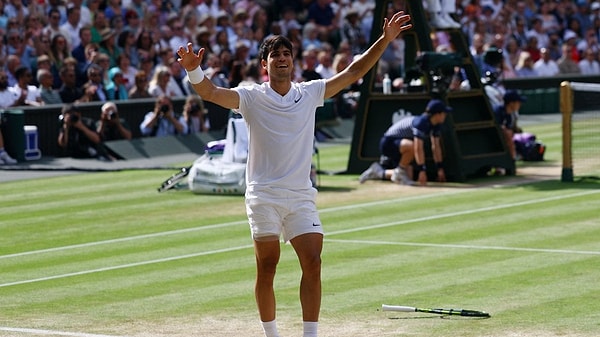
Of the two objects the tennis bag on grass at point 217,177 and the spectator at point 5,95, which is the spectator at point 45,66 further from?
the tennis bag on grass at point 217,177

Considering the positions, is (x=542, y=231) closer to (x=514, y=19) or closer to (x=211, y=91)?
(x=211, y=91)

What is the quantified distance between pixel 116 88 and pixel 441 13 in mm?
7270

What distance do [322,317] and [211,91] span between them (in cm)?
247

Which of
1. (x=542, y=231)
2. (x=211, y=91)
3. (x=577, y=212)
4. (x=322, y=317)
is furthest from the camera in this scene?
(x=577, y=212)

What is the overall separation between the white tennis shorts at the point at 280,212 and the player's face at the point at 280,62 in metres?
0.75

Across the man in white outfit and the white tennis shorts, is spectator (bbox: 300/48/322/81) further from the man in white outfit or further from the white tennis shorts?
the white tennis shorts

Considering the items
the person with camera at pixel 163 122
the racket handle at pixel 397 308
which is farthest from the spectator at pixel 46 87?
the racket handle at pixel 397 308

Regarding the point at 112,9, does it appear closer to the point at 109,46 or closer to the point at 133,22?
the point at 133,22

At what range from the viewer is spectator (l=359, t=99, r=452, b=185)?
19766 mm

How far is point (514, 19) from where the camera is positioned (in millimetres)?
38969

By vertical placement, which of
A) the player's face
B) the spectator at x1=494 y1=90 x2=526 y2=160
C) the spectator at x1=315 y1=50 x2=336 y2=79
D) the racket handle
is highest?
the player's face

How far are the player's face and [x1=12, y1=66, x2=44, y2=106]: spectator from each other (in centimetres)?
1619

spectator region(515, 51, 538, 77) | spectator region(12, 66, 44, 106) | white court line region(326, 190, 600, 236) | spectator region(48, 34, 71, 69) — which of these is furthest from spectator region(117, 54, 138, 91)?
spectator region(515, 51, 538, 77)

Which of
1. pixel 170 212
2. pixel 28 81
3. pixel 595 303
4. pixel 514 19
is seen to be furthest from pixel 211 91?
pixel 514 19
